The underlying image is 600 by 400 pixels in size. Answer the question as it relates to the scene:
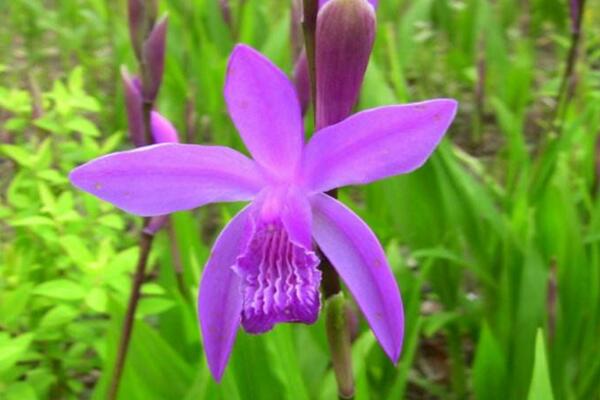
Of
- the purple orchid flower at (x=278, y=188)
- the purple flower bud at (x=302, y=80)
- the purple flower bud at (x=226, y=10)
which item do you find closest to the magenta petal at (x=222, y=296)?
the purple orchid flower at (x=278, y=188)

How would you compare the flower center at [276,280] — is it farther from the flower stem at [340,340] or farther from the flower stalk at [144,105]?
the flower stalk at [144,105]

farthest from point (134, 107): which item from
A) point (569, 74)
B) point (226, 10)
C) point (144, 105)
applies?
point (226, 10)

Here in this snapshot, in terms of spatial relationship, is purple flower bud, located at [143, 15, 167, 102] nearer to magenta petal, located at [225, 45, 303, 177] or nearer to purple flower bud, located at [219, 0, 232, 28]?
magenta petal, located at [225, 45, 303, 177]

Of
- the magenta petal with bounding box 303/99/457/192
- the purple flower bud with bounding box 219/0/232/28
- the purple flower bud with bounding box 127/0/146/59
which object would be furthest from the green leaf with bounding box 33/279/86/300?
the purple flower bud with bounding box 219/0/232/28

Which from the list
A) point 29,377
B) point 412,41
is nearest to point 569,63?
point 412,41

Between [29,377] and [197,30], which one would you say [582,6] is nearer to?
[29,377]

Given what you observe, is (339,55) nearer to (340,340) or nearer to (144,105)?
(340,340)
